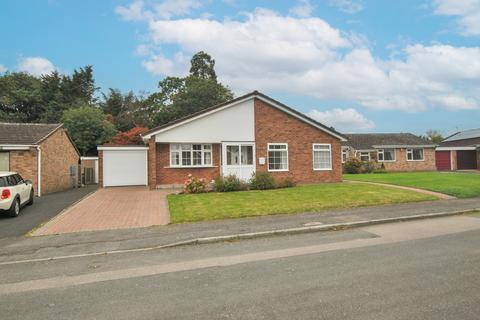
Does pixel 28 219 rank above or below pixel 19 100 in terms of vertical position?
below

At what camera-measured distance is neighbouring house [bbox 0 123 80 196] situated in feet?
62.2

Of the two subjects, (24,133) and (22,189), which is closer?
(22,189)

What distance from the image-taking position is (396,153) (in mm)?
37438

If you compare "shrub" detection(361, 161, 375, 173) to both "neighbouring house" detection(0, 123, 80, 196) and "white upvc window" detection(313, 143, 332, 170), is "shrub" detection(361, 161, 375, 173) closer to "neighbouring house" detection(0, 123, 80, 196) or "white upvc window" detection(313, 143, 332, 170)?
"white upvc window" detection(313, 143, 332, 170)

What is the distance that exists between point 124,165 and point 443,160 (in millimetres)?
37689

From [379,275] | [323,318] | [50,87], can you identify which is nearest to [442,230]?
[379,275]

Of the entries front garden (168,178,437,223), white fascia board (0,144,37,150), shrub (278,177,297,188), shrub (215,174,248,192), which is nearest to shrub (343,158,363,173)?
shrub (278,177,297,188)

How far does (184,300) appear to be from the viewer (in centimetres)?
441

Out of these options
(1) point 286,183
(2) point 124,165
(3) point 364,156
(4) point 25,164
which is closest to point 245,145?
(1) point 286,183

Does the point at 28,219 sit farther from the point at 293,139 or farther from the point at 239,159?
the point at 293,139

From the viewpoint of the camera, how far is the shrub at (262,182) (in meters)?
18.0

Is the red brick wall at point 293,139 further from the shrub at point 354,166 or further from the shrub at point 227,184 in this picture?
the shrub at point 354,166

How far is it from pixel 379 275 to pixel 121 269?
14.2ft

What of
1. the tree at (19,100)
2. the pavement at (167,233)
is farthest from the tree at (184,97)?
the pavement at (167,233)
